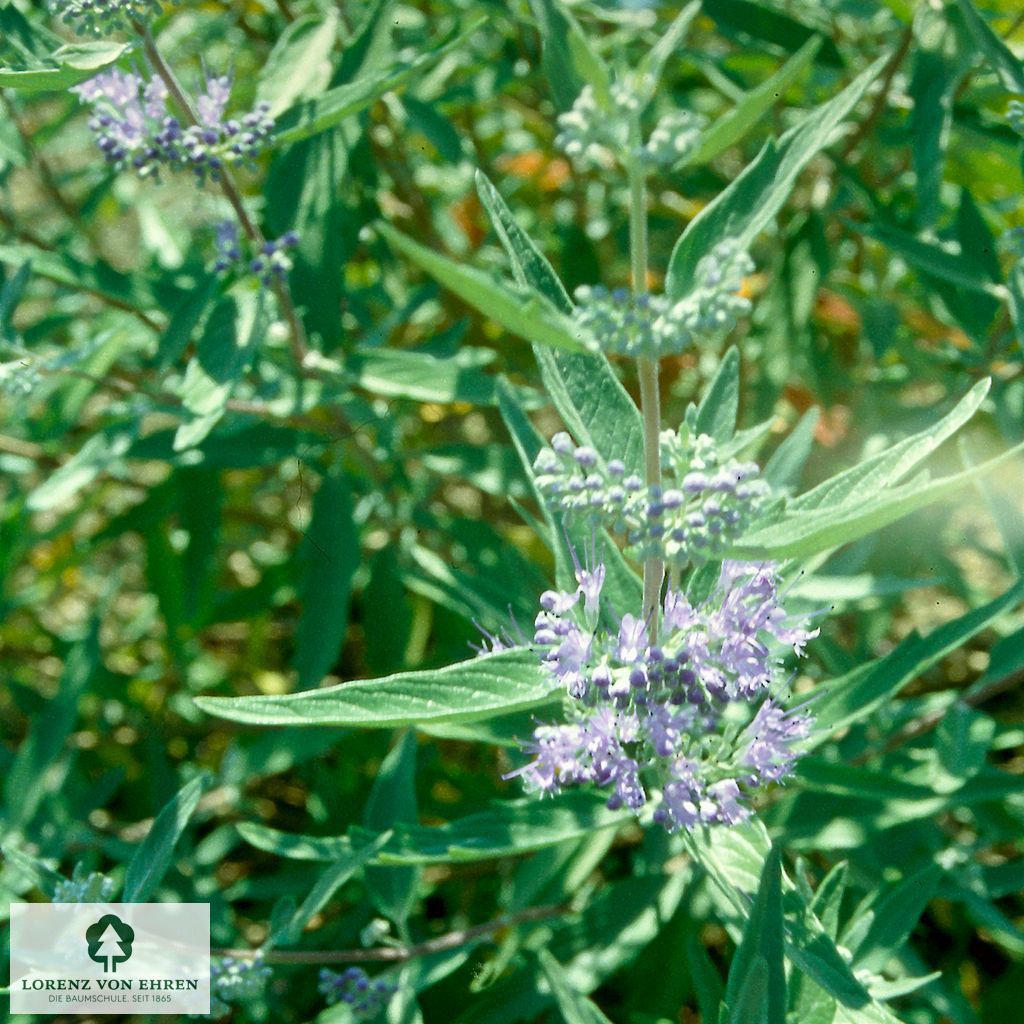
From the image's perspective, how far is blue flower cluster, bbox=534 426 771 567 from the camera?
4.34 feet

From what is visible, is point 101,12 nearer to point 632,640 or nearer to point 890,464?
point 632,640

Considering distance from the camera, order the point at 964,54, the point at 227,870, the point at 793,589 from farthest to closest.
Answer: the point at 227,870
the point at 964,54
the point at 793,589

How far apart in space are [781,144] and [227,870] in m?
3.09

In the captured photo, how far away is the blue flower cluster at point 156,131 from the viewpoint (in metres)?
2.12

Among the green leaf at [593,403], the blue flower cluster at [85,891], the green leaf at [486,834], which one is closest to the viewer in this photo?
the green leaf at [593,403]

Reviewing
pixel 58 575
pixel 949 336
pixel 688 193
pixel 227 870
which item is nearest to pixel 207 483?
pixel 58 575

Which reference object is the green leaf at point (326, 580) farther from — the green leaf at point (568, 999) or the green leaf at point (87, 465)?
the green leaf at point (568, 999)

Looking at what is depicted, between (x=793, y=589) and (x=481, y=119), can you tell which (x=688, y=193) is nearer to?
(x=481, y=119)

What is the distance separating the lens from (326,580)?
9.17 feet

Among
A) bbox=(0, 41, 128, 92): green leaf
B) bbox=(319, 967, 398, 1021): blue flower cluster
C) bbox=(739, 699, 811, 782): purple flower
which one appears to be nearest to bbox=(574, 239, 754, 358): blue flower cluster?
bbox=(739, 699, 811, 782): purple flower

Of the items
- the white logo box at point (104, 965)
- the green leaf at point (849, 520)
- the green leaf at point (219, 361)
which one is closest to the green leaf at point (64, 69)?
the green leaf at point (219, 361)

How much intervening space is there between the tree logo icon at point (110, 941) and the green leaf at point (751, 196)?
5.57 ft

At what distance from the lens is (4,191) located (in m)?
3.38

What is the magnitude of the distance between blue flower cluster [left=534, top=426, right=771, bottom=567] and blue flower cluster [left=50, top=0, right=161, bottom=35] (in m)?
1.27
